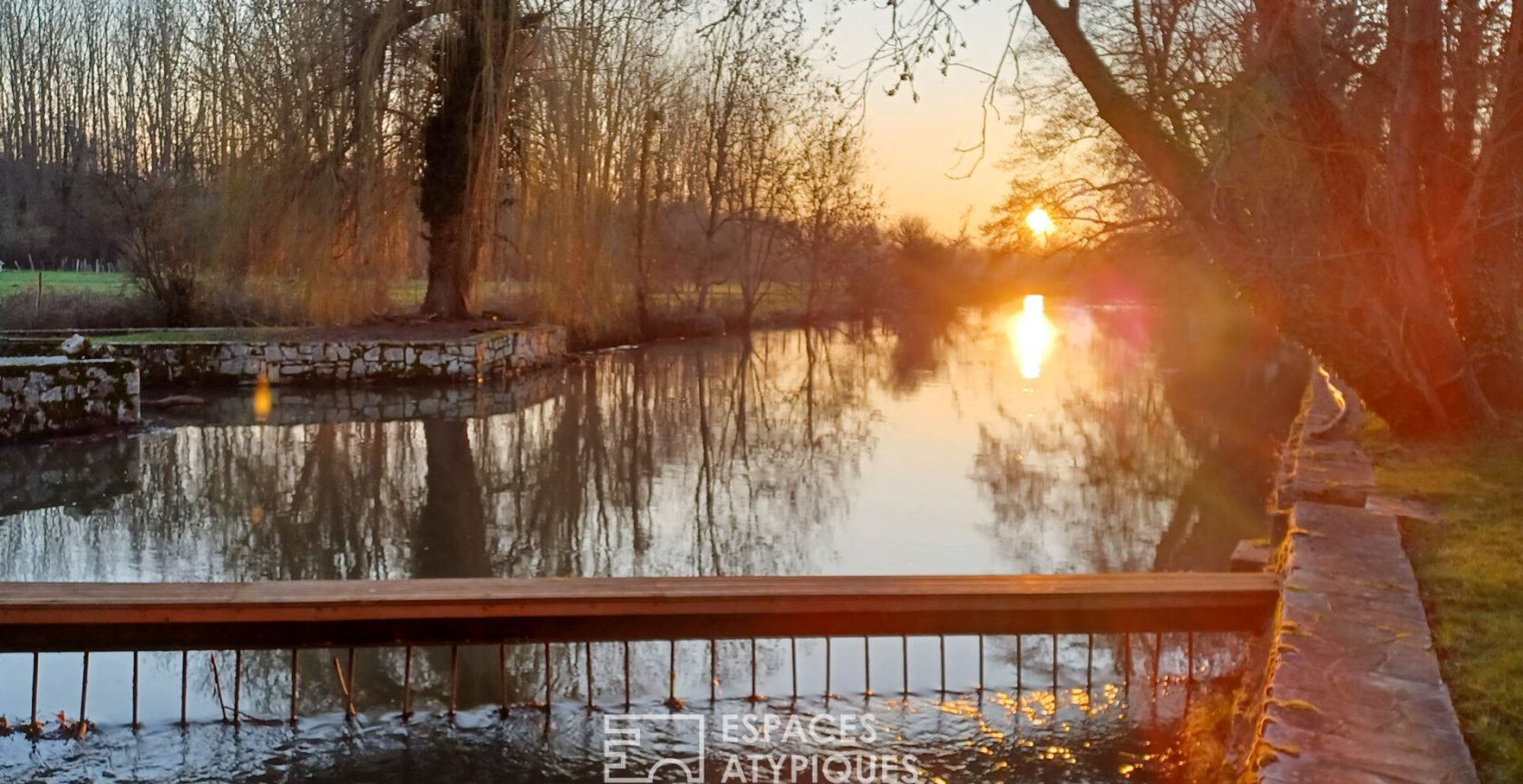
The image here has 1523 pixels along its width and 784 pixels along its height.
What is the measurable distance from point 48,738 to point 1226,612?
487 cm

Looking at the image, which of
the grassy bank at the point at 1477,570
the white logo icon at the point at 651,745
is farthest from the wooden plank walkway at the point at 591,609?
the grassy bank at the point at 1477,570

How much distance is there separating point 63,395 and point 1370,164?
41.2 ft

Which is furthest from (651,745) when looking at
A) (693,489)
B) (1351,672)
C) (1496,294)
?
(1496,294)

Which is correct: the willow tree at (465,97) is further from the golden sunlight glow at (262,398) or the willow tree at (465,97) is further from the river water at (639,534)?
the golden sunlight glow at (262,398)

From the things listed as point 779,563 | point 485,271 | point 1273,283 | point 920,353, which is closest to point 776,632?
point 779,563

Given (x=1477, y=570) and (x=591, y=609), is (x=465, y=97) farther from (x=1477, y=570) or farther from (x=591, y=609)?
(x=1477, y=570)

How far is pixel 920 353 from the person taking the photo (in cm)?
3059

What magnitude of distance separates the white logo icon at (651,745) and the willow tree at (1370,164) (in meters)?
5.77

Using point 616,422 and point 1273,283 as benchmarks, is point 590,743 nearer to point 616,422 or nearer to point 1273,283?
point 1273,283

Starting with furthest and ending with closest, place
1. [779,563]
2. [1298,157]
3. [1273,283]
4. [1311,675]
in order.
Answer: [1298,157] < [1273,283] < [779,563] < [1311,675]

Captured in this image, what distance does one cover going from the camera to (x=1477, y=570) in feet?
18.4

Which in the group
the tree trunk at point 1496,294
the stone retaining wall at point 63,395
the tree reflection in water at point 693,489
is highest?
the tree trunk at point 1496,294

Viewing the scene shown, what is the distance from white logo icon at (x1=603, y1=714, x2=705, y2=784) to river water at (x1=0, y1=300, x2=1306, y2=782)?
0.21 feet

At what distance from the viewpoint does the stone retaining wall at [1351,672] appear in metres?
3.39
